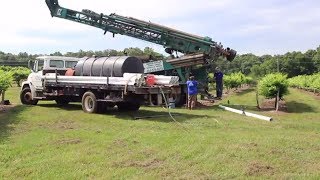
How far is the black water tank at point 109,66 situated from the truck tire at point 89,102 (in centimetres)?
102

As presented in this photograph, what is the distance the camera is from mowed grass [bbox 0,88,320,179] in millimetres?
7789

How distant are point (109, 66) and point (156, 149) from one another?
789cm

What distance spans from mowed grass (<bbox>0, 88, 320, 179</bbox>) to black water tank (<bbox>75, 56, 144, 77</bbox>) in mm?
2860

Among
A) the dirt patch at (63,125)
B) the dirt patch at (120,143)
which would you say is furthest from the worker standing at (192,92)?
the dirt patch at (120,143)

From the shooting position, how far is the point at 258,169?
26.0ft

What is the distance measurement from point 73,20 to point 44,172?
52.8 ft

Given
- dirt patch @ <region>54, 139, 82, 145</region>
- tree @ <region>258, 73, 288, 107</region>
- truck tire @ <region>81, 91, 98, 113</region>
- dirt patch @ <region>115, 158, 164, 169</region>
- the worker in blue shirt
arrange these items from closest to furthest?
dirt patch @ <region>115, 158, 164, 169</region> → dirt patch @ <region>54, 139, 82, 145</region> → truck tire @ <region>81, 91, 98, 113</region> → tree @ <region>258, 73, 288, 107</region> → the worker in blue shirt

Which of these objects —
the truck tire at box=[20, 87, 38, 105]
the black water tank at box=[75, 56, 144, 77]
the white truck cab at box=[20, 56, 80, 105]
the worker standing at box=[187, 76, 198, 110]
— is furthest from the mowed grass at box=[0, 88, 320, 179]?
the truck tire at box=[20, 87, 38, 105]

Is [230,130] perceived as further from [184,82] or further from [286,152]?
[184,82]

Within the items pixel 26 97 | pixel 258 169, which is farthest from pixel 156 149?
pixel 26 97

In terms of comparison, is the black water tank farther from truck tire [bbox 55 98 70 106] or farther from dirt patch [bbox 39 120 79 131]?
dirt patch [bbox 39 120 79 131]

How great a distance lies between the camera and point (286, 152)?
9312 mm

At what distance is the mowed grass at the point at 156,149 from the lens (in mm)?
7789

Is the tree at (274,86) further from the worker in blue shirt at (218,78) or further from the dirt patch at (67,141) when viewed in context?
the dirt patch at (67,141)
